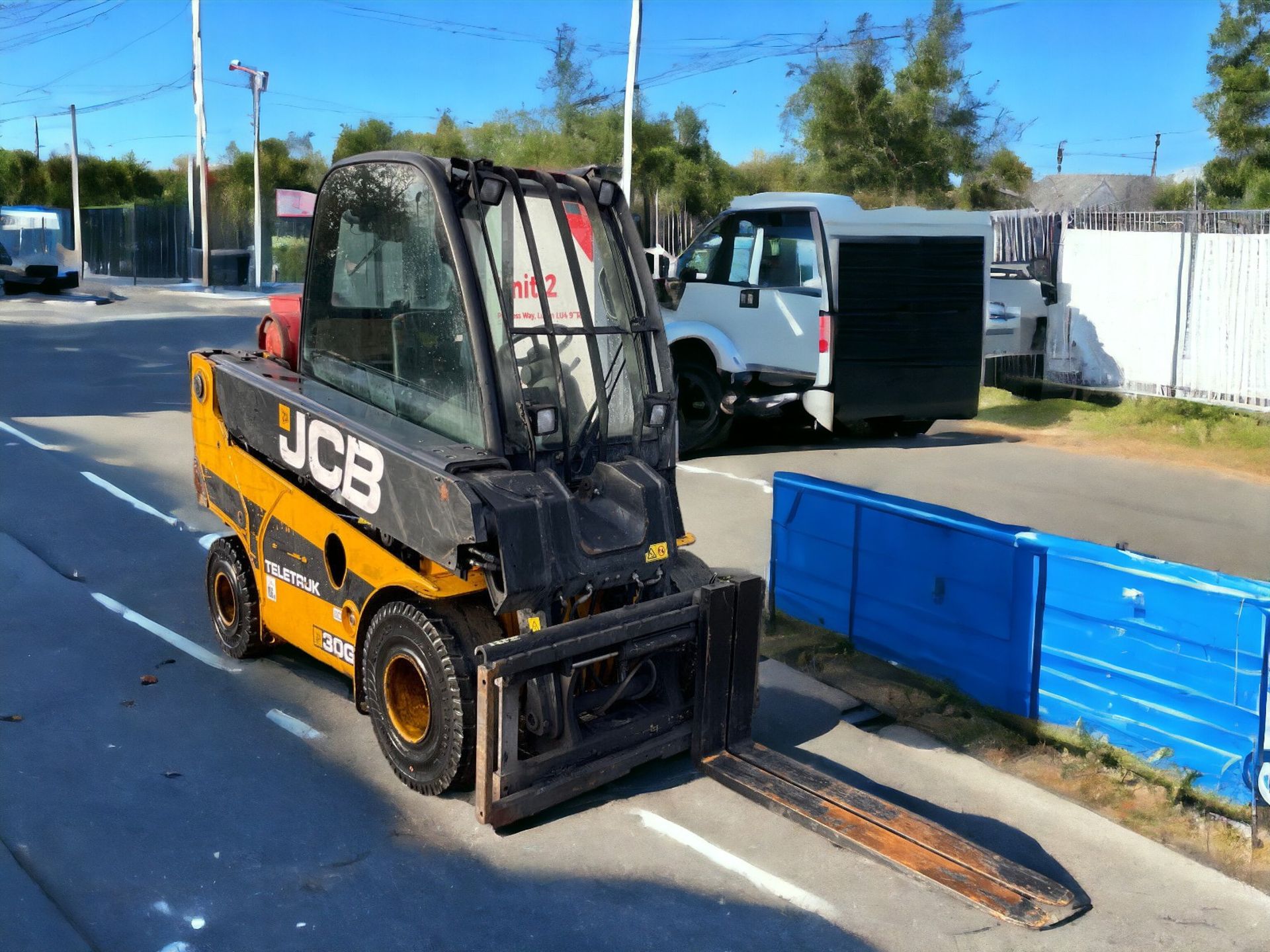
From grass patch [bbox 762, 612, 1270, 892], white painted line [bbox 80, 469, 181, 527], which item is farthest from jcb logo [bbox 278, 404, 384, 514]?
white painted line [bbox 80, 469, 181, 527]

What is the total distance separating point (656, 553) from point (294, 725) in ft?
7.11

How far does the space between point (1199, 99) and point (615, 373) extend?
1284 inches

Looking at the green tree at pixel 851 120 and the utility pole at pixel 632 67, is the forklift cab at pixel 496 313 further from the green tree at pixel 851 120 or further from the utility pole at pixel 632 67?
the green tree at pixel 851 120

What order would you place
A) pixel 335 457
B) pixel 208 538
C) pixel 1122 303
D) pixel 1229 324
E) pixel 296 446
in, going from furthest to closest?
pixel 1122 303 < pixel 1229 324 < pixel 208 538 < pixel 296 446 < pixel 335 457

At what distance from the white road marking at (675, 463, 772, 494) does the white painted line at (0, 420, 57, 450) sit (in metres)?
6.48

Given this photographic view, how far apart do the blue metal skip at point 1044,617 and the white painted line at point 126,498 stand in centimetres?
519

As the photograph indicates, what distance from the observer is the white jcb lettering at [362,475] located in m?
5.05

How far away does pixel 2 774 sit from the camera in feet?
17.4

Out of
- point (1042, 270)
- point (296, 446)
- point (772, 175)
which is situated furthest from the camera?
point (772, 175)

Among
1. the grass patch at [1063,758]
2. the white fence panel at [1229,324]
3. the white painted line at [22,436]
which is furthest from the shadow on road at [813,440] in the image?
the white painted line at [22,436]

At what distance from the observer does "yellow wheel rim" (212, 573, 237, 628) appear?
6.79 meters

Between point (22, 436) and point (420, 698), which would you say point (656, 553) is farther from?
point (22, 436)

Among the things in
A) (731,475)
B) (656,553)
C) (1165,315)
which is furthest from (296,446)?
(1165,315)

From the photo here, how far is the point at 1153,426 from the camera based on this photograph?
15.2m
